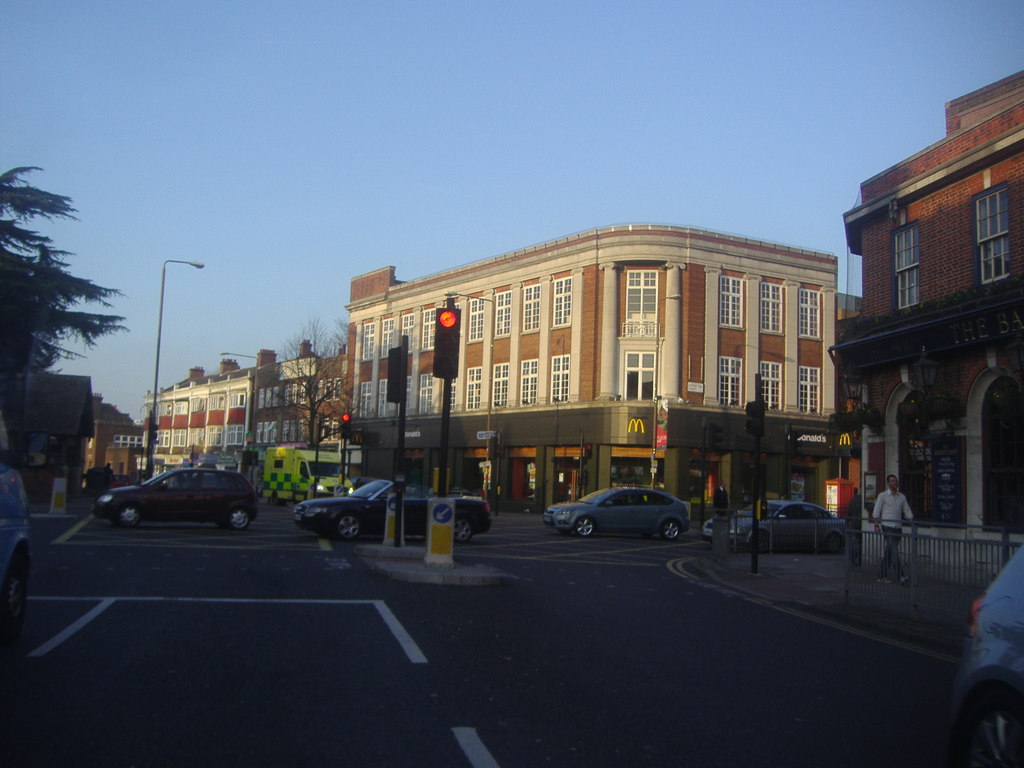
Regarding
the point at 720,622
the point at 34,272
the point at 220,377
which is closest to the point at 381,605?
the point at 720,622

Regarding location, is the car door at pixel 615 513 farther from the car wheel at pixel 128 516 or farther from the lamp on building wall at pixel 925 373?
the car wheel at pixel 128 516

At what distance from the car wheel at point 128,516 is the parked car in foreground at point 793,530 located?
1337 centimetres

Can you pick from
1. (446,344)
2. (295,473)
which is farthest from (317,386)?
(446,344)

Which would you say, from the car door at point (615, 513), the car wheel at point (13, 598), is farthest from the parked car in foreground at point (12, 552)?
the car door at point (615, 513)

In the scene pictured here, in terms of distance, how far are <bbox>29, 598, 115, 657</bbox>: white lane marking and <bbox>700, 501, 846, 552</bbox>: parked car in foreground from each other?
15630mm

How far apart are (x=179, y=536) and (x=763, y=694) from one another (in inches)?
623

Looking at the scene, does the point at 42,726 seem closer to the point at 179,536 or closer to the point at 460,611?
the point at 460,611

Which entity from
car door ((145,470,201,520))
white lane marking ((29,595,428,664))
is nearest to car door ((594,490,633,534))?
car door ((145,470,201,520))

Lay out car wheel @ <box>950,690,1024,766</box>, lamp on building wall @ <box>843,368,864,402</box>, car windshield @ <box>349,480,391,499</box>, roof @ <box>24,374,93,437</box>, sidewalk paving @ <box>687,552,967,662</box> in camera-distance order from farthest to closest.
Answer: roof @ <box>24,374,93,437</box>
car windshield @ <box>349,480,391,499</box>
lamp on building wall @ <box>843,368,864,402</box>
sidewalk paving @ <box>687,552,967,662</box>
car wheel @ <box>950,690,1024,766</box>

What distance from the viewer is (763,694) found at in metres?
7.14

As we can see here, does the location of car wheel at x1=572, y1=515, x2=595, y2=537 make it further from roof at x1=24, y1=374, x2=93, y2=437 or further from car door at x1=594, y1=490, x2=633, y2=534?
roof at x1=24, y1=374, x2=93, y2=437

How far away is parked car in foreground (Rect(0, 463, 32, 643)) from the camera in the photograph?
7.27 meters

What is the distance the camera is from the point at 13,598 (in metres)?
7.58

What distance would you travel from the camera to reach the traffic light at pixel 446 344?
14.2m
